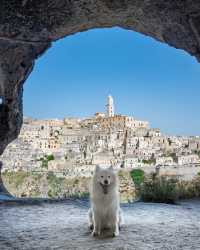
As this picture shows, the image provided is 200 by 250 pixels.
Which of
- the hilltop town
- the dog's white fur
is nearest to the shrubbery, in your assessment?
the dog's white fur

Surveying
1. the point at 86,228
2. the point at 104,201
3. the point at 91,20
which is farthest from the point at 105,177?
the point at 91,20

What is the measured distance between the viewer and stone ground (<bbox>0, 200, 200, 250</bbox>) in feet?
15.6

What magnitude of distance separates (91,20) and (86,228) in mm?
3138

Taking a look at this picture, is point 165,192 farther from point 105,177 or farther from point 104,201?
point 105,177

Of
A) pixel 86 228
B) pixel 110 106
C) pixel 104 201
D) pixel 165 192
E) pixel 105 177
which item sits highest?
pixel 110 106

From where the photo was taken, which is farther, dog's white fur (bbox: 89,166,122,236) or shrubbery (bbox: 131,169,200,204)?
shrubbery (bbox: 131,169,200,204)

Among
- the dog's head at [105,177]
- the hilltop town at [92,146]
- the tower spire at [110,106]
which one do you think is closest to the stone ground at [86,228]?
the dog's head at [105,177]

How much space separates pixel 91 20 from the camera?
235 inches

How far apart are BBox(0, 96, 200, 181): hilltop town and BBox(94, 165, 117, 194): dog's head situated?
18.3 m

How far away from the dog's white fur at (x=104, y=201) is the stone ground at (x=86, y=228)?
0.61ft

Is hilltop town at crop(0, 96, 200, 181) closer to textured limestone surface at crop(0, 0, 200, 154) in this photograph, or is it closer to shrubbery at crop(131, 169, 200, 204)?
shrubbery at crop(131, 169, 200, 204)

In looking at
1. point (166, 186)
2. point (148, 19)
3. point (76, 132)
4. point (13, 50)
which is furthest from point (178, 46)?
point (76, 132)

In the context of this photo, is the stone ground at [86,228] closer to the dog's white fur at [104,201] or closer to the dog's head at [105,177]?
the dog's white fur at [104,201]

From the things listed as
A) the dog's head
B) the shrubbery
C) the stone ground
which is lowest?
the stone ground
